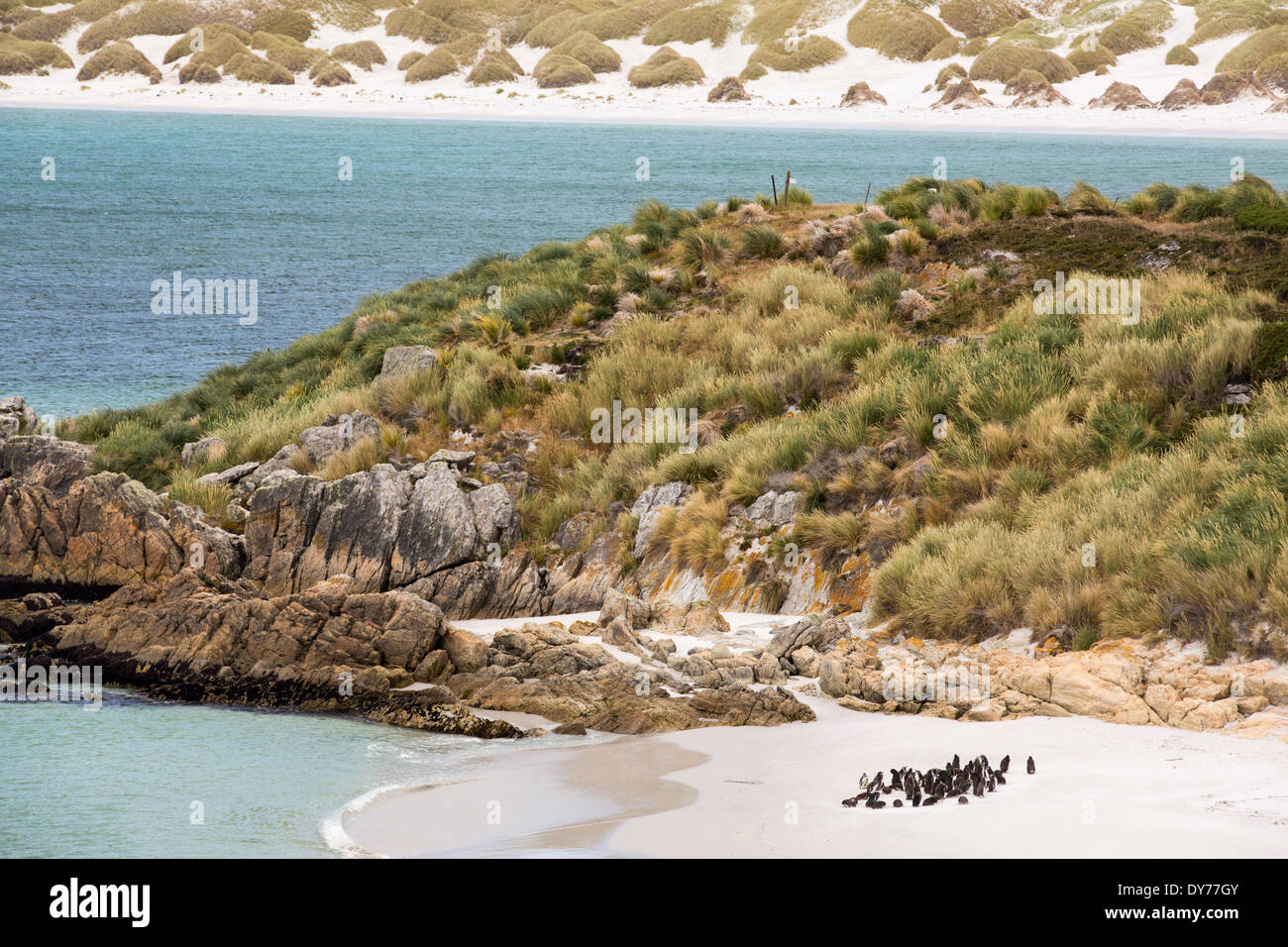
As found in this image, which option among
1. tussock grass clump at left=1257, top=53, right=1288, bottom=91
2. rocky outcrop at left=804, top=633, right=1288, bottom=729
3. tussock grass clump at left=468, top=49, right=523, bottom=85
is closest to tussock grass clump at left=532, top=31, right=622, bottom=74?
tussock grass clump at left=468, top=49, right=523, bottom=85

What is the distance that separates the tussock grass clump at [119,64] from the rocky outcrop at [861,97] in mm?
62490

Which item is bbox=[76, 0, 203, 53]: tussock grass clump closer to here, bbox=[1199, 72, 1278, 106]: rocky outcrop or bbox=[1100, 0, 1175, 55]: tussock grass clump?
bbox=[1100, 0, 1175, 55]: tussock grass clump

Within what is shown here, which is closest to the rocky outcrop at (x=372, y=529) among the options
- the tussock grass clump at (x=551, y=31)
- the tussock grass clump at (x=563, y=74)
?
the tussock grass clump at (x=563, y=74)

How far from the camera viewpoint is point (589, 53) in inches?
4131

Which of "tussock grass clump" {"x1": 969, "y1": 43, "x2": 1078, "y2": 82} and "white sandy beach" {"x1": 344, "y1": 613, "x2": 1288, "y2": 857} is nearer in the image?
"white sandy beach" {"x1": 344, "y1": 613, "x2": 1288, "y2": 857}

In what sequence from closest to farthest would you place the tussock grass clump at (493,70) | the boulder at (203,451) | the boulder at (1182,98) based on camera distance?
the boulder at (203,451)
the boulder at (1182,98)
the tussock grass clump at (493,70)

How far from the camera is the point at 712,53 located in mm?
108688

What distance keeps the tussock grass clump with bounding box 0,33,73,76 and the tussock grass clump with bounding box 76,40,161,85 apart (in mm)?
2993

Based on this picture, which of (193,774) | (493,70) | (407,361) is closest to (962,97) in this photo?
(493,70)

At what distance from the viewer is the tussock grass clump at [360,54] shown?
108625 mm

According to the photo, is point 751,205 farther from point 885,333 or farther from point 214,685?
point 214,685

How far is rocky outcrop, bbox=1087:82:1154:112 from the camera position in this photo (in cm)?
8200

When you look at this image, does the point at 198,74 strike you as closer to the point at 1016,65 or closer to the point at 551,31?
the point at 551,31

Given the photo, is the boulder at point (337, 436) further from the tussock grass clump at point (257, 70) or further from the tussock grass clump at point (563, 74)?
the tussock grass clump at point (257, 70)
